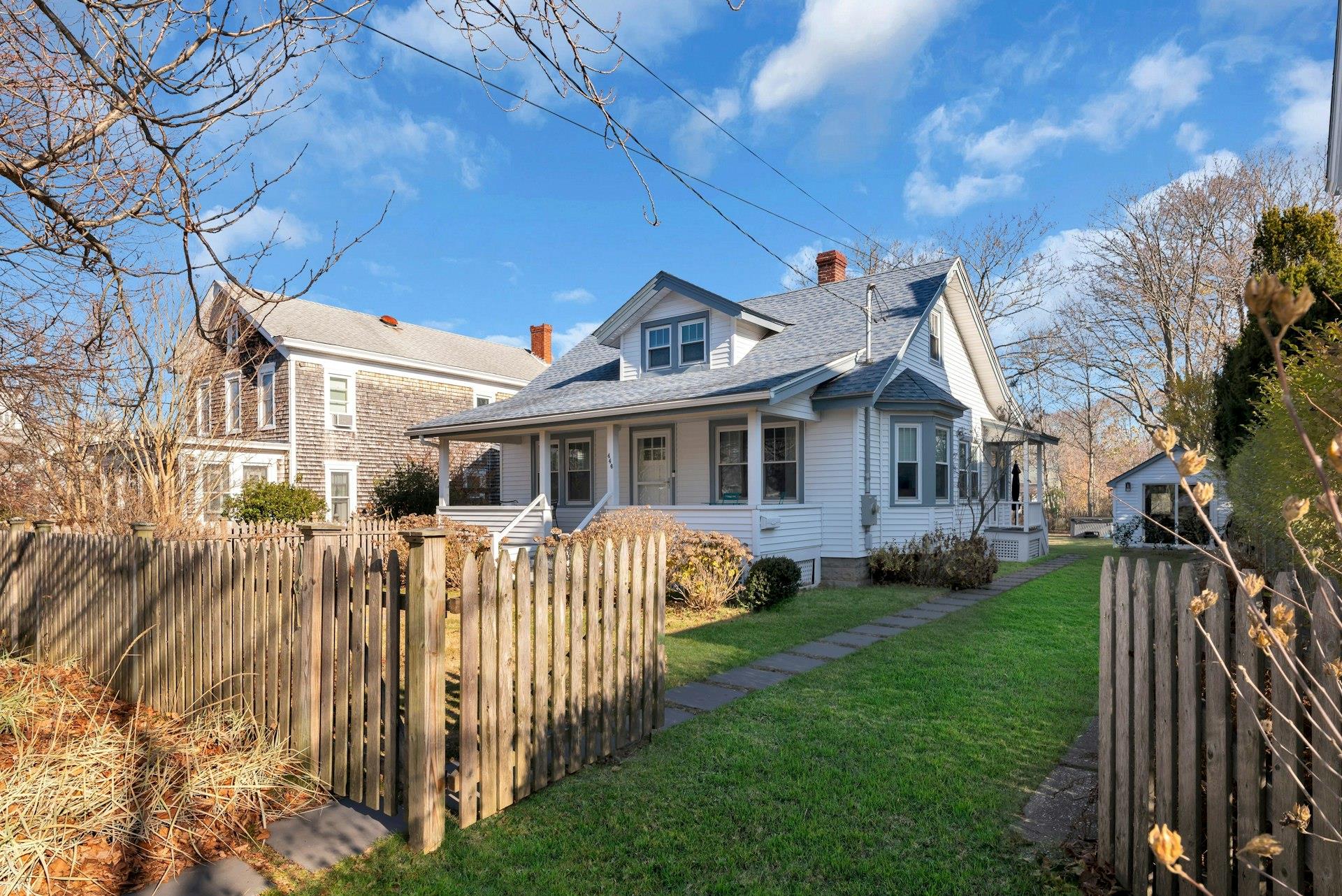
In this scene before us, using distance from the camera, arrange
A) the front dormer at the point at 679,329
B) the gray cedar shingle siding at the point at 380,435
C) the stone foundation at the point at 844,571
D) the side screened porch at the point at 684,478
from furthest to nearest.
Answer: the gray cedar shingle siding at the point at 380,435 → the front dormer at the point at 679,329 → the stone foundation at the point at 844,571 → the side screened porch at the point at 684,478

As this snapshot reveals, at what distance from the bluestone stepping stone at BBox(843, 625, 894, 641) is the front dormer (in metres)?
8.07

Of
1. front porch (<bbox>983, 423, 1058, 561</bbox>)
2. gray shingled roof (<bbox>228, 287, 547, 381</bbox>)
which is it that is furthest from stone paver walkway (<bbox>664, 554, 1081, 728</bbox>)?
gray shingled roof (<bbox>228, 287, 547, 381</bbox>)

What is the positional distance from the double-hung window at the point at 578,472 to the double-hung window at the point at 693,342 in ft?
10.2

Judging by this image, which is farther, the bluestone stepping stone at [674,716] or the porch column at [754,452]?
the porch column at [754,452]

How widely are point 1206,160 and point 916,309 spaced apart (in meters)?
15.9

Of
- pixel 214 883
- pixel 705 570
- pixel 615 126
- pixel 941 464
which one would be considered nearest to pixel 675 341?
pixel 941 464

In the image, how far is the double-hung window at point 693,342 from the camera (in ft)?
53.1

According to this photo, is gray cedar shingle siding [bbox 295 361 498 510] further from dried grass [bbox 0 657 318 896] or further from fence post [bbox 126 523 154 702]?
dried grass [bbox 0 657 318 896]

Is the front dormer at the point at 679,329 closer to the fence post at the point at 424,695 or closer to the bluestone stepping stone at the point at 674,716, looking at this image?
the bluestone stepping stone at the point at 674,716

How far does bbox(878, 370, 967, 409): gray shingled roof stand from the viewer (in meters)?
13.8

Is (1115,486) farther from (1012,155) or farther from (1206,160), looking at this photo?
(1012,155)

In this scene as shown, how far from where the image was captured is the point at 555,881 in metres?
3.10

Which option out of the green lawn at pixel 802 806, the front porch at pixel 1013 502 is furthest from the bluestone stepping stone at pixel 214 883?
the front porch at pixel 1013 502

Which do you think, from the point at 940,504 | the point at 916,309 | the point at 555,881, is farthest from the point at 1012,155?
the point at 555,881
